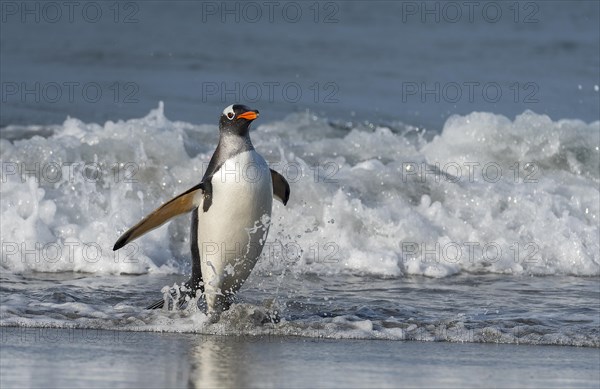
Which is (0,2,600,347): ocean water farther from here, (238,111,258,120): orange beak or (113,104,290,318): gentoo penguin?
(238,111,258,120): orange beak

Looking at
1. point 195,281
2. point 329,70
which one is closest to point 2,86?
point 329,70

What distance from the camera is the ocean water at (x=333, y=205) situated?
7004mm

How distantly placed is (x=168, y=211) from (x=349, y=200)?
3.22 meters

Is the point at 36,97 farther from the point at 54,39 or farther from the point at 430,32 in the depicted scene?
the point at 430,32

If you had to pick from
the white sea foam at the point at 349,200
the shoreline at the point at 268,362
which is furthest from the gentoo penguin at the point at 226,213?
the white sea foam at the point at 349,200

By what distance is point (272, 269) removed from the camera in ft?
28.1

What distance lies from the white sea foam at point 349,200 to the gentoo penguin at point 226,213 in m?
1.03

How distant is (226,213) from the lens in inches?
272

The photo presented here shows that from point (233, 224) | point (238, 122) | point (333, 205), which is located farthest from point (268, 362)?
point (333, 205)

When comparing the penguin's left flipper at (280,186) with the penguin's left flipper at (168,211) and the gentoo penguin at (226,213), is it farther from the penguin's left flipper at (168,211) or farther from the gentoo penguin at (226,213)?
the penguin's left flipper at (168,211)

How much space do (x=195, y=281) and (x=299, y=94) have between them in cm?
1034

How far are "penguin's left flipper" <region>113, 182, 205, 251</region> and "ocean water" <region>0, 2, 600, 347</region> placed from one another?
459 mm

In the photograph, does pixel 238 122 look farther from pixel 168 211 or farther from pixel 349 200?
pixel 349 200

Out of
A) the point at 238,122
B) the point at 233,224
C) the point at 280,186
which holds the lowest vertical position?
the point at 233,224
